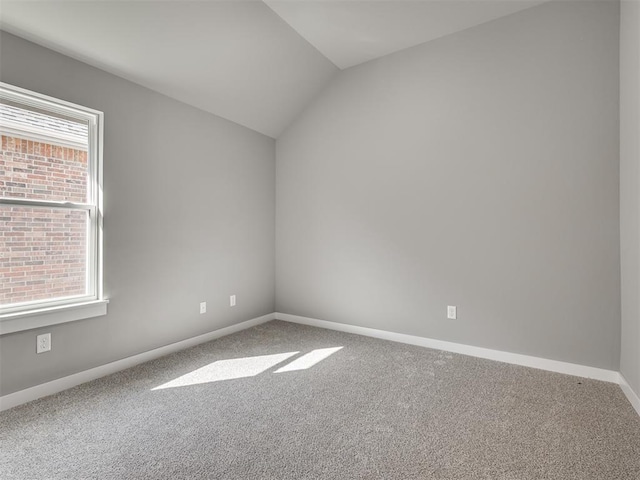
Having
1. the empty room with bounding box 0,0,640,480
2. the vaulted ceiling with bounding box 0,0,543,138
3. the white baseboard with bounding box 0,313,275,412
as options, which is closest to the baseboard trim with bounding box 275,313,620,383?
the empty room with bounding box 0,0,640,480

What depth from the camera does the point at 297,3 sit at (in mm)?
2627

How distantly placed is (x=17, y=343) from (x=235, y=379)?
1.37m

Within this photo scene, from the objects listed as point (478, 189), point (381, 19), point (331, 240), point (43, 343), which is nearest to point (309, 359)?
point (331, 240)

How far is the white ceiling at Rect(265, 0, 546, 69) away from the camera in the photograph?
2645 millimetres

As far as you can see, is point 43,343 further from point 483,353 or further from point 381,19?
point 381,19

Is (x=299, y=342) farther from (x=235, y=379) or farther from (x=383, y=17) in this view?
(x=383, y=17)

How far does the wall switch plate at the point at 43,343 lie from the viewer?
2.19 metres

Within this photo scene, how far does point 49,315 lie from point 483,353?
3.29 metres

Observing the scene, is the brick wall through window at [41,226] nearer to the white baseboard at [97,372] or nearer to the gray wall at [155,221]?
the gray wall at [155,221]

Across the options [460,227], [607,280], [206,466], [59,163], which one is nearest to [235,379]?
[206,466]

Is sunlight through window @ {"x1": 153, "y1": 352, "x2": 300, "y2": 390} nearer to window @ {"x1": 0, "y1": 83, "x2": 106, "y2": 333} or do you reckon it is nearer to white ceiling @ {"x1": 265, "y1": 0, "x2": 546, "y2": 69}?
window @ {"x1": 0, "y1": 83, "x2": 106, "y2": 333}

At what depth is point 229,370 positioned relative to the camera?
2.65m

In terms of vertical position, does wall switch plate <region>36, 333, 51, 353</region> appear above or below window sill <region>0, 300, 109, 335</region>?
below

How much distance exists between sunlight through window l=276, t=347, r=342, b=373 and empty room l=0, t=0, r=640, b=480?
0.04 metres
